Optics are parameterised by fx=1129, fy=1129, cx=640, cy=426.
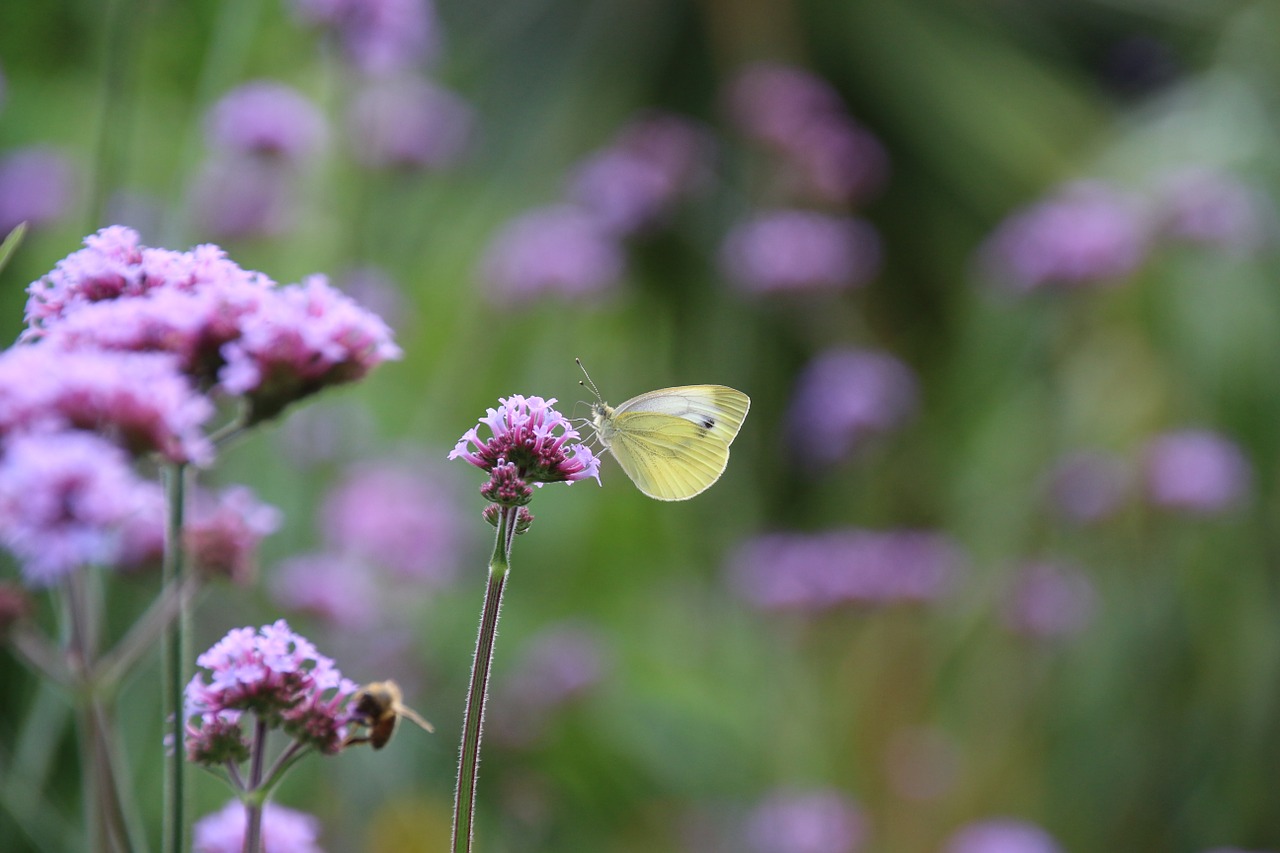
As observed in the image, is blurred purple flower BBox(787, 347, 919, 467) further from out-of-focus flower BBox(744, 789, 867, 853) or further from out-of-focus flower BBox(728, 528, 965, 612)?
out-of-focus flower BBox(744, 789, 867, 853)

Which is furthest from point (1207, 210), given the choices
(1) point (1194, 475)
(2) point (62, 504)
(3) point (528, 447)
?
(2) point (62, 504)

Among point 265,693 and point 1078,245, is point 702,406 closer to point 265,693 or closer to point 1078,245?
point 265,693

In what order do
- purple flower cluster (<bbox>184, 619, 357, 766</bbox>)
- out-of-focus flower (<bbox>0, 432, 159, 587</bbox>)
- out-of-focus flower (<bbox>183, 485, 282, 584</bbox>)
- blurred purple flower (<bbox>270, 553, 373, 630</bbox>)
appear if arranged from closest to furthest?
1. out-of-focus flower (<bbox>0, 432, 159, 587</bbox>)
2. purple flower cluster (<bbox>184, 619, 357, 766</bbox>)
3. out-of-focus flower (<bbox>183, 485, 282, 584</bbox>)
4. blurred purple flower (<bbox>270, 553, 373, 630</bbox>)

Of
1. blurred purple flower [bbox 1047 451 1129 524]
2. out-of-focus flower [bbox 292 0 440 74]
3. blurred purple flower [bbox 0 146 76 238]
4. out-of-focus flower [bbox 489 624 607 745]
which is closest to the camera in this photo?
out-of-focus flower [bbox 292 0 440 74]

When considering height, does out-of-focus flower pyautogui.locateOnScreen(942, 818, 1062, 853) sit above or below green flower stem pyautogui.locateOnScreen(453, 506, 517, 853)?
above

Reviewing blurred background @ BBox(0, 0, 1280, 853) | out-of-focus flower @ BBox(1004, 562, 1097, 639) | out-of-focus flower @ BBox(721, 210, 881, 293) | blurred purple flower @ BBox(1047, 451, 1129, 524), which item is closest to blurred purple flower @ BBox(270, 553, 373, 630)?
blurred background @ BBox(0, 0, 1280, 853)

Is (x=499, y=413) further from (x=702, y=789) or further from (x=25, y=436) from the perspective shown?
(x=702, y=789)

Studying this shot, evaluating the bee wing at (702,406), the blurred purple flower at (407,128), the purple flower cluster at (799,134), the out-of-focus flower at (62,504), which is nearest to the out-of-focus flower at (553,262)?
the blurred purple flower at (407,128)
